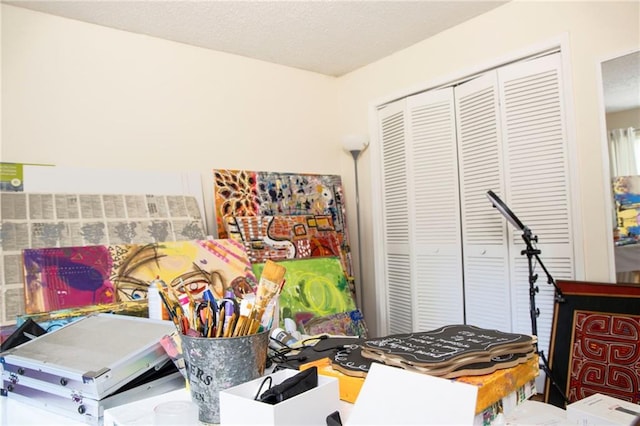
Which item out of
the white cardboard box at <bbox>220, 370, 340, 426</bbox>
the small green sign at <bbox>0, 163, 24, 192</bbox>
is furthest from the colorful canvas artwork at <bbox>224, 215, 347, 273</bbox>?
the white cardboard box at <bbox>220, 370, 340, 426</bbox>

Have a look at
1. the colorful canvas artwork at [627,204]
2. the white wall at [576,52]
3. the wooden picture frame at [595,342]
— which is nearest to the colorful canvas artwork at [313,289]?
the wooden picture frame at [595,342]

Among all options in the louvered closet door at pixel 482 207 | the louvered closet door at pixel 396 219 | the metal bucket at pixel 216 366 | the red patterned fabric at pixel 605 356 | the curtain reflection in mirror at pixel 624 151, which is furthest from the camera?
the louvered closet door at pixel 396 219

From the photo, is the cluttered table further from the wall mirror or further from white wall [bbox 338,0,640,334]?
white wall [bbox 338,0,640,334]

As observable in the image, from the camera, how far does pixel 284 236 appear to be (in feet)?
11.1

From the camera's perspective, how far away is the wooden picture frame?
219 cm

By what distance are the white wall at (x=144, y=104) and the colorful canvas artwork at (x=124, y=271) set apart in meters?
0.65

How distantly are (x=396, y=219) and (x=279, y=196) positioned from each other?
962 mm

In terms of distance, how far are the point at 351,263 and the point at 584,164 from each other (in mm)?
1920

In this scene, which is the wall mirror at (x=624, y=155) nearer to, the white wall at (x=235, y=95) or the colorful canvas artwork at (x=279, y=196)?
the white wall at (x=235, y=95)

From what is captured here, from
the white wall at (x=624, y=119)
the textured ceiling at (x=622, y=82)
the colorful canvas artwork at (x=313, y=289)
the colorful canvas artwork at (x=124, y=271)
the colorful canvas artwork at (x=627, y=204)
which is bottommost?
the colorful canvas artwork at (x=313, y=289)

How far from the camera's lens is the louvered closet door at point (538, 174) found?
262cm

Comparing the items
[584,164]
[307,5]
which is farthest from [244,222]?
[584,164]

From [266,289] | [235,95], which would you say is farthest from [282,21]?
[266,289]

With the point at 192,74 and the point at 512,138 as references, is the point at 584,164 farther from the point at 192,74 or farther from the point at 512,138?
the point at 192,74
